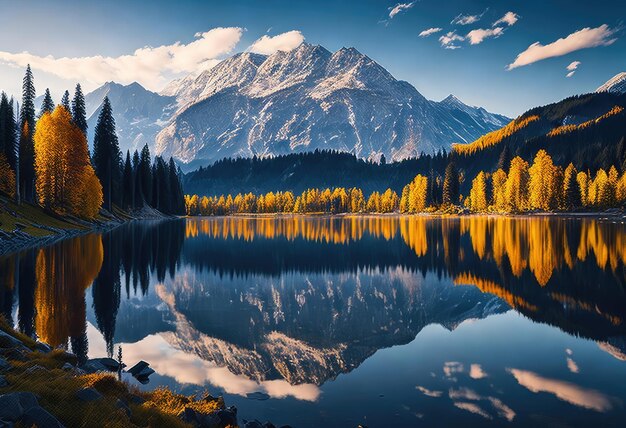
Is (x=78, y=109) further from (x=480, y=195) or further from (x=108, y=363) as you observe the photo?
(x=480, y=195)

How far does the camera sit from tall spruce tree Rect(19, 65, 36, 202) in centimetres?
8231

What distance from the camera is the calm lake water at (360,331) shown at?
14.5 metres

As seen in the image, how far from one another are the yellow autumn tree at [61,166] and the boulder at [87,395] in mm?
75252

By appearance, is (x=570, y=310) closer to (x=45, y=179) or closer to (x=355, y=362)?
(x=355, y=362)

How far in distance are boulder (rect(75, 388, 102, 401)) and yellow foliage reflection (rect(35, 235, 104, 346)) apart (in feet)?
35.2

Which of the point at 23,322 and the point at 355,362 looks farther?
the point at 23,322

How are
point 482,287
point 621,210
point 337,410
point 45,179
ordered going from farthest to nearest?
point 621,210, point 45,179, point 482,287, point 337,410

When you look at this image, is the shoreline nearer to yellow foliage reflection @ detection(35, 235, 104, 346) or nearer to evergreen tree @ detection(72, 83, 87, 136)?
yellow foliage reflection @ detection(35, 235, 104, 346)

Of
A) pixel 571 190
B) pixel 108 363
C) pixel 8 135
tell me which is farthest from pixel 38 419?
pixel 571 190

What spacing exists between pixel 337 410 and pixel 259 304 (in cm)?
1603

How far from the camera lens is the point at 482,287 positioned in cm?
3369

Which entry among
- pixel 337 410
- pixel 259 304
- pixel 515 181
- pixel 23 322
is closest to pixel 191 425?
pixel 337 410

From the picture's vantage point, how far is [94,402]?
9.51 metres

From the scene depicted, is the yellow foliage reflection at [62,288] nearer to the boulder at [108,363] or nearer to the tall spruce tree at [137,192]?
the boulder at [108,363]
